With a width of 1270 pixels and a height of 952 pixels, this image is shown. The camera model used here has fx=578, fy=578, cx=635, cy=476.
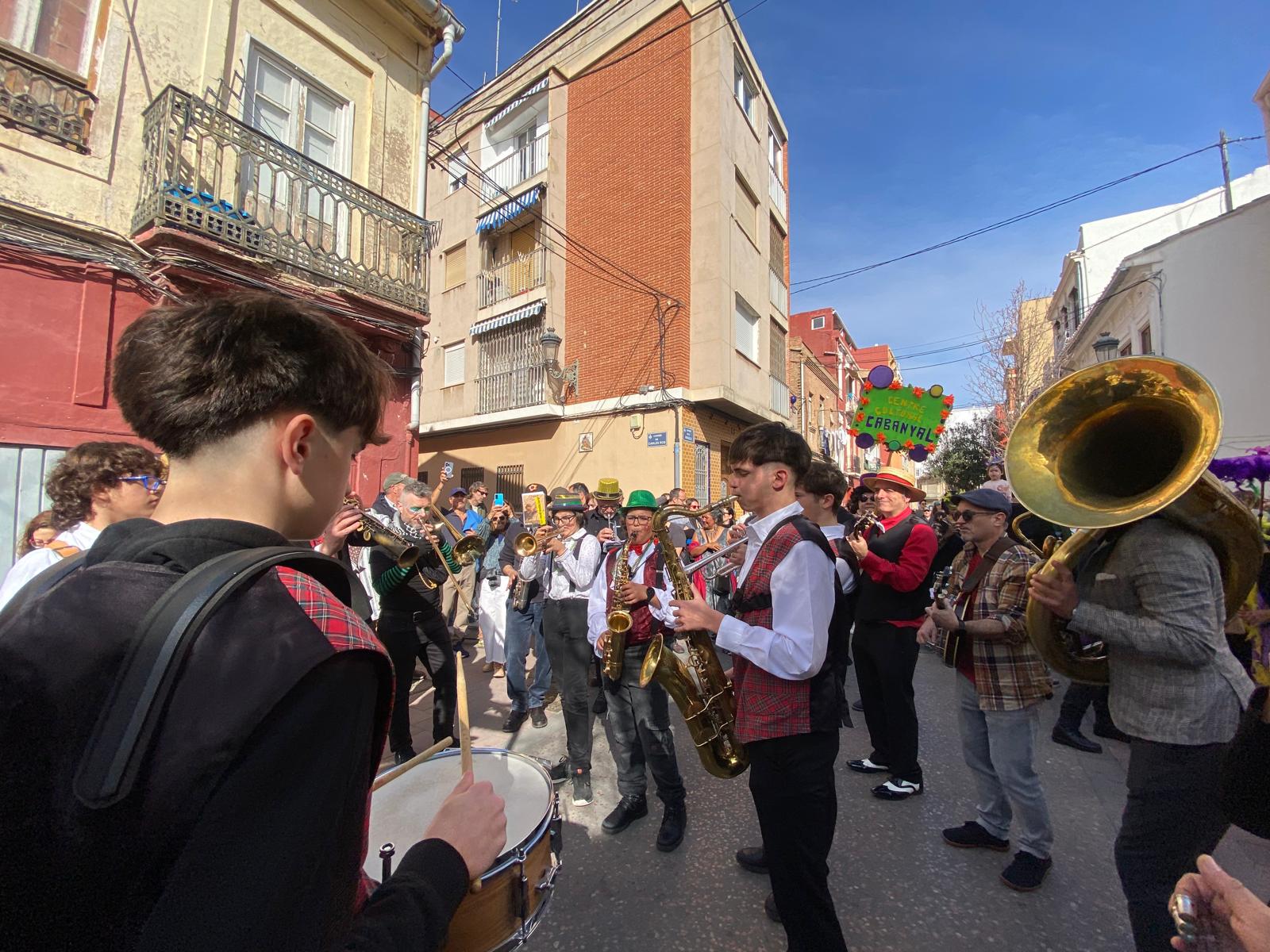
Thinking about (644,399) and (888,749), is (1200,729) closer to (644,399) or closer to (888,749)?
(888,749)

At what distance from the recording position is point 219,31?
6.34 metres

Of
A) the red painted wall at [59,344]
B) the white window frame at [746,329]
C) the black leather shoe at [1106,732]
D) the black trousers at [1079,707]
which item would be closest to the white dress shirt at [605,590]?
the red painted wall at [59,344]

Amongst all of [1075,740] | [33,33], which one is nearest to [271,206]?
[33,33]

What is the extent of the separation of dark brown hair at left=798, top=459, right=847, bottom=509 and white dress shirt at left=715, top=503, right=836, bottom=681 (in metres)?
1.85

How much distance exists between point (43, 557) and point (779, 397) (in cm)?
1572

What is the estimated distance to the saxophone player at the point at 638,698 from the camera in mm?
3266

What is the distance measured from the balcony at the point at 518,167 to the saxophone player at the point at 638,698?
14.3 meters

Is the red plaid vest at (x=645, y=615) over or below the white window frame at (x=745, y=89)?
below

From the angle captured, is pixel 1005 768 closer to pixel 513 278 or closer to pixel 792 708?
pixel 792 708

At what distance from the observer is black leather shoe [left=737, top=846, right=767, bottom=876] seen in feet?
9.66

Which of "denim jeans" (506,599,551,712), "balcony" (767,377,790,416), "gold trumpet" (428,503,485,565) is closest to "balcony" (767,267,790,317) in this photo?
"balcony" (767,377,790,416)

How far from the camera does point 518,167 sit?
16078mm

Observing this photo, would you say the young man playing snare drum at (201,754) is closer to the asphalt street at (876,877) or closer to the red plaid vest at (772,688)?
the red plaid vest at (772,688)

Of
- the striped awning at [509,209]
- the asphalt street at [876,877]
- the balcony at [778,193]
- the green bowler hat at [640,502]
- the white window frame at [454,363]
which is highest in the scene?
the balcony at [778,193]
